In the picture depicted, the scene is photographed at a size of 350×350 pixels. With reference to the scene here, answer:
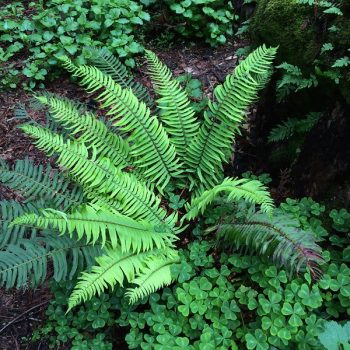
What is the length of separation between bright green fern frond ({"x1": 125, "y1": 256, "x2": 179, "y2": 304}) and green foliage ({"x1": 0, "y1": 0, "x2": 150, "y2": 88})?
3145 millimetres

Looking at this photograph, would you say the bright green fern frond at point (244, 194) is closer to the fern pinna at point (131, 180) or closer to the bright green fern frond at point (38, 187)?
the fern pinna at point (131, 180)

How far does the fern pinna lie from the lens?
10.5 ft

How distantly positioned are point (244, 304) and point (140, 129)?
1777mm

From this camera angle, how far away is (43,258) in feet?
10.8

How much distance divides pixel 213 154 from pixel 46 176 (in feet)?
5.13

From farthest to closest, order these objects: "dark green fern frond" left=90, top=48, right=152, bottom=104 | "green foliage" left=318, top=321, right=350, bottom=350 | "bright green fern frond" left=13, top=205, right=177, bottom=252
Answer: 1. "dark green fern frond" left=90, top=48, right=152, bottom=104
2. "bright green fern frond" left=13, top=205, right=177, bottom=252
3. "green foliage" left=318, top=321, right=350, bottom=350

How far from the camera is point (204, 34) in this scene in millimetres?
6141

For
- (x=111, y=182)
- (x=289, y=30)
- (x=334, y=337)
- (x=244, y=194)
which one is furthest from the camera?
(x=289, y=30)

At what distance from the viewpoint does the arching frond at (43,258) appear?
10.5 ft

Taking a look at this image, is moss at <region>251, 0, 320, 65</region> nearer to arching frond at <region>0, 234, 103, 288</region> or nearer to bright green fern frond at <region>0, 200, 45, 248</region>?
arching frond at <region>0, 234, 103, 288</region>

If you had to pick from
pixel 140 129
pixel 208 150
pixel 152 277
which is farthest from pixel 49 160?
pixel 152 277

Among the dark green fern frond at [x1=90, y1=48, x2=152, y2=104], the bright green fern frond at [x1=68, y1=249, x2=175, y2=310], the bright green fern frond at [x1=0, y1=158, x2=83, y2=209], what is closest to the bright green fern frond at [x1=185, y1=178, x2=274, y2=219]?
the bright green fern frond at [x1=68, y1=249, x2=175, y2=310]

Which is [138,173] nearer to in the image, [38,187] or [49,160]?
[38,187]

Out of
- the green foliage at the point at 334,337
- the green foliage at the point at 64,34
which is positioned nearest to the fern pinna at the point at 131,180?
the green foliage at the point at 334,337
